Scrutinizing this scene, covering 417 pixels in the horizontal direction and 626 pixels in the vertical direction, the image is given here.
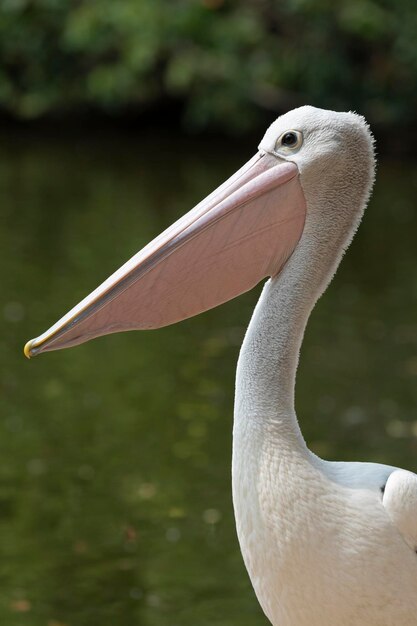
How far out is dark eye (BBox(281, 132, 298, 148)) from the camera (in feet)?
8.78

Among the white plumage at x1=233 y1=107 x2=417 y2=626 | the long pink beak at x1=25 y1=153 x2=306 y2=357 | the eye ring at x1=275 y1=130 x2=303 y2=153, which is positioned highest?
the eye ring at x1=275 y1=130 x2=303 y2=153

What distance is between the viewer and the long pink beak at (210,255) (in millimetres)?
2668

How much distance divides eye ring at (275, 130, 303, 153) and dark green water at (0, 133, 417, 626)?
199cm

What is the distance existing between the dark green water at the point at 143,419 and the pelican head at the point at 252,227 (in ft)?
5.90

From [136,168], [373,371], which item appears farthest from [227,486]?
[136,168]

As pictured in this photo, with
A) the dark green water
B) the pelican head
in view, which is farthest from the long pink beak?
the dark green water

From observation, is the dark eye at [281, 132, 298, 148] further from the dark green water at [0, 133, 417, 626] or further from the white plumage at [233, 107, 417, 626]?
the dark green water at [0, 133, 417, 626]

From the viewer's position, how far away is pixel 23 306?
26.0 ft

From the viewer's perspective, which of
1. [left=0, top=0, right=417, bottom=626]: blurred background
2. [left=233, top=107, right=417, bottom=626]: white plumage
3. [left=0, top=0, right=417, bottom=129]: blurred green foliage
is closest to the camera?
[left=233, top=107, right=417, bottom=626]: white plumage

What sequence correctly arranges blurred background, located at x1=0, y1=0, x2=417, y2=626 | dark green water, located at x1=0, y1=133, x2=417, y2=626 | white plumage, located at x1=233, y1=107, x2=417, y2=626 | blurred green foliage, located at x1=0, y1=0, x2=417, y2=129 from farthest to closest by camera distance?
1. blurred green foliage, located at x1=0, y1=0, x2=417, y2=129
2. blurred background, located at x1=0, y1=0, x2=417, y2=626
3. dark green water, located at x1=0, y1=133, x2=417, y2=626
4. white plumage, located at x1=233, y1=107, x2=417, y2=626

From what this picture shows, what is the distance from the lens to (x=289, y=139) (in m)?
2.69

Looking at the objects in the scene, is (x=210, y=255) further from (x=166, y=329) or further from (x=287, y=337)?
(x=166, y=329)

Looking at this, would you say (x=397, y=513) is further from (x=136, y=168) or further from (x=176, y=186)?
(x=136, y=168)

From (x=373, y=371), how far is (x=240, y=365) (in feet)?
14.1
